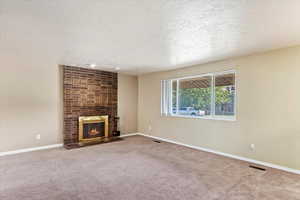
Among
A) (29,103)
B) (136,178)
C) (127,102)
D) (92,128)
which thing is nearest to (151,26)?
(136,178)

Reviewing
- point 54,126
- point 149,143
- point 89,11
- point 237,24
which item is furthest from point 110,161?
point 237,24

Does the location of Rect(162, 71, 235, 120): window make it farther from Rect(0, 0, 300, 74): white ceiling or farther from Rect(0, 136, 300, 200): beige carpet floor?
Rect(0, 136, 300, 200): beige carpet floor

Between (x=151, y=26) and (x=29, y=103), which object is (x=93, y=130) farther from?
(x=151, y=26)

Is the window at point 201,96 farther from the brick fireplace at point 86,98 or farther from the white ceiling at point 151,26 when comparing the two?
the brick fireplace at point 86,98

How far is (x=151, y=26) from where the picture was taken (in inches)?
87.3

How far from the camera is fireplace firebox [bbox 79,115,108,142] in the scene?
16.4ft

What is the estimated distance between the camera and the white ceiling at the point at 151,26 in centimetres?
172

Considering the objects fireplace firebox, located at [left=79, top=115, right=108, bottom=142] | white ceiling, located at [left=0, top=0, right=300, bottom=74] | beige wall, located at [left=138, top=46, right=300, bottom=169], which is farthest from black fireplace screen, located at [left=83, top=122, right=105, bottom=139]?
beige wall, located at [left=138, top=46, right=300, bottom=169]

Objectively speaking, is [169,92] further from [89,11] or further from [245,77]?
[89,11]

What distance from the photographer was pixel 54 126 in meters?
4.61

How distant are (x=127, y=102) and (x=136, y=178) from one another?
3660 millimetres

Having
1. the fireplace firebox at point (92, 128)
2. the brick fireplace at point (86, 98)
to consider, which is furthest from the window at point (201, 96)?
the fireplace firebox at point (92, 128)

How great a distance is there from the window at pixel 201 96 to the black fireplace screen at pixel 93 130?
2.08m

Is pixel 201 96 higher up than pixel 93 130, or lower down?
higher up
